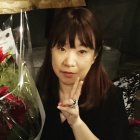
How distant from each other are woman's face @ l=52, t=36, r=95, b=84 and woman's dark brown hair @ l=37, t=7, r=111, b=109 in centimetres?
2

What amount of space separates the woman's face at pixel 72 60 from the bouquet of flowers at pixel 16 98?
218 millimetres

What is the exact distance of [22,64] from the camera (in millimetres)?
1096

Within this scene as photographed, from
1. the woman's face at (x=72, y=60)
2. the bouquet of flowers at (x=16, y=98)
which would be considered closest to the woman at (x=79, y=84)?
the woman's face at (x=72, y=60)

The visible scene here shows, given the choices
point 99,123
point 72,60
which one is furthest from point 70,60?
point 99,123

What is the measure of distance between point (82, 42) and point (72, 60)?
11cm

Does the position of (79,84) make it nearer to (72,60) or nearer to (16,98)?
(72,60)

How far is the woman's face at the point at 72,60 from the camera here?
1296 mm

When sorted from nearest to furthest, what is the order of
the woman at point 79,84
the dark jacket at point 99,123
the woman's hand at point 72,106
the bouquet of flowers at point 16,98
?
1. the bouquet of flowers at point 16,98
2. the woman's hand at point 72,106
3. the woman at point 79,84
4. the dark jacket at point 99,123

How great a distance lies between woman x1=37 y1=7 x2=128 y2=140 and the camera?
1331mm

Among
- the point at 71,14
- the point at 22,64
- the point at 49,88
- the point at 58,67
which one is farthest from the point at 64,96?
the point at 22,64

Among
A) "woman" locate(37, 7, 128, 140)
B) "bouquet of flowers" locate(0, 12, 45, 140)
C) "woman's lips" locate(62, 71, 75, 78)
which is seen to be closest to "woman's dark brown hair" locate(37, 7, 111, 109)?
"woman" locate(37, 7, 128, 140)

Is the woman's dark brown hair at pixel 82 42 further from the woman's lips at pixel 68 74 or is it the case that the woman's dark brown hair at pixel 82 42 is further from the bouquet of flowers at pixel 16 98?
the bouquet of flowers at pixel 16 98

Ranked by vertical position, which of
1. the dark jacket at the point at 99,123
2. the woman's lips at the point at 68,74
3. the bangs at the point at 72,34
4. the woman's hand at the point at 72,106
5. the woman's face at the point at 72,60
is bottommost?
the dark jacket at the point at 99,123

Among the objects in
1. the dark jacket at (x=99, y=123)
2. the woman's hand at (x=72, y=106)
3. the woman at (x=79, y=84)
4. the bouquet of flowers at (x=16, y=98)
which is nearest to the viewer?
the bouquet of flowers at (x=16, y=98)
